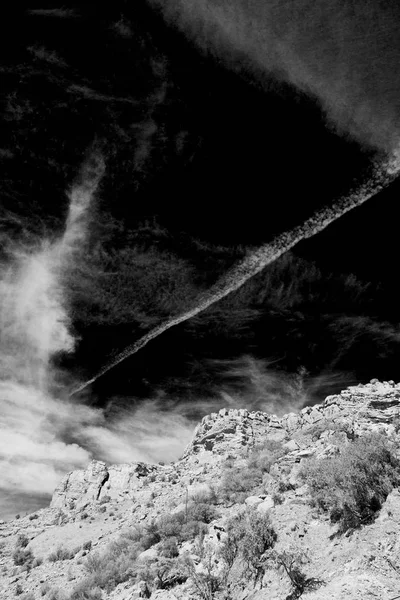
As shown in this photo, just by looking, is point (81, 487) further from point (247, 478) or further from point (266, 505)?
point (266, 505)

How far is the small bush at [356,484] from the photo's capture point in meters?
6.96

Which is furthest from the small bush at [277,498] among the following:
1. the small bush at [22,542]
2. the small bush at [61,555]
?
the small bush at [22,542]

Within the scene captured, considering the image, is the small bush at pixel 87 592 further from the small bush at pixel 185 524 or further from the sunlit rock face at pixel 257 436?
the sunlit rock face at pixel 257 436

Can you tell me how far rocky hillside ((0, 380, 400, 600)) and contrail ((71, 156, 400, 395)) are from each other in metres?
5.09

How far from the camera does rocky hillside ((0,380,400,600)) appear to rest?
20.1 feet

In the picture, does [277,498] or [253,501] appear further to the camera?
[253,501]

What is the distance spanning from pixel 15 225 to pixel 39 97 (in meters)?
3.15

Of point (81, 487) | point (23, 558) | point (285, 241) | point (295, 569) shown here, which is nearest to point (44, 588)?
point (23, 558)

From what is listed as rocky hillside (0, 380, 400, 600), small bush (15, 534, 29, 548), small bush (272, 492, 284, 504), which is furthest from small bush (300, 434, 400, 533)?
small bush (15, 534, 29, 548)

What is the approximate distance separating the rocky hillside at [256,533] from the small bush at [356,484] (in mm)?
26

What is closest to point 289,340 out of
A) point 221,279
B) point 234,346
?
point 234,346

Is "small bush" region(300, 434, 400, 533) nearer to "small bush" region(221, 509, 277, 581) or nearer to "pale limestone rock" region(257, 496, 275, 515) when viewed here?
"pale limestone rock" region(257, 496, 275, 515)

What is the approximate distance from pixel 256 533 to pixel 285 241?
21.0ft

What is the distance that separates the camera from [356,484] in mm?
7359
